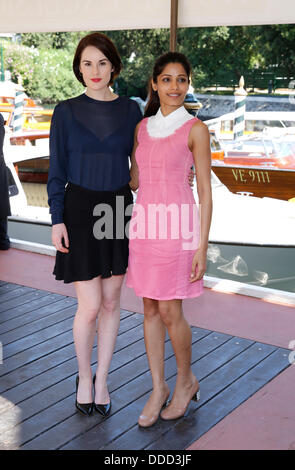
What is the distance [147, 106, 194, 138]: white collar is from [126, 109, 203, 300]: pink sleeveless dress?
0.06 feet

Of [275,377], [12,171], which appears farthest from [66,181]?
[12,171]

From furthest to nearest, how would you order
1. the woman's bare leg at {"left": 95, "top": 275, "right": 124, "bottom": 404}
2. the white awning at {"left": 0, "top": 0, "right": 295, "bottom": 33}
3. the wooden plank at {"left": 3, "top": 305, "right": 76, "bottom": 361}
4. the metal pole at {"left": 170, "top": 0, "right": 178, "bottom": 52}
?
the metal pole at {"left": 170, "top": 0, "right": 178, "bottom": 52} < the white awning at {"left": 0, "top": 0, "right": 295, "bottom": 33} < the wooden plank at {"left": 3, "top": 305, "right": 76, "bottom": 361} < the woman's bare leg at {"left": 95, "top": 275, "right": 124, "bottom": 404}

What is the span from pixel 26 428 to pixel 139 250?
82 centimetres

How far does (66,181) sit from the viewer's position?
7.14 ft

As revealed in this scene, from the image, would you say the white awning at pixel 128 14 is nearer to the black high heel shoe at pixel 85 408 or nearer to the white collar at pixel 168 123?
the white collar at pixel 168 123

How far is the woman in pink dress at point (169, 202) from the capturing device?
2055 mm

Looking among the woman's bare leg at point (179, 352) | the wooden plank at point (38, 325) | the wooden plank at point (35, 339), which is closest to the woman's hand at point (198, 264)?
the woman's bare leg at point (179, 352)

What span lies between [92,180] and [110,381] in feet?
3.30

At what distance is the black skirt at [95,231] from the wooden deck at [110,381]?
1.92 feet

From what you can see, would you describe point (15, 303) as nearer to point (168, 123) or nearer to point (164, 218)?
point (164, 218)

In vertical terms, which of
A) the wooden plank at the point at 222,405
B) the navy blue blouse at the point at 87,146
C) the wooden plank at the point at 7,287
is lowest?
the wooden plank at the point at 222,405

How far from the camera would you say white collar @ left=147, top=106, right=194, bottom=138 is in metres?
2.07

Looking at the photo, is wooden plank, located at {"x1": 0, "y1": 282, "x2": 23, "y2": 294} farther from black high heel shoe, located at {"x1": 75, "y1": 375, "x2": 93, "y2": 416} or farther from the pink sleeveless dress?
the pink sleeveless dress

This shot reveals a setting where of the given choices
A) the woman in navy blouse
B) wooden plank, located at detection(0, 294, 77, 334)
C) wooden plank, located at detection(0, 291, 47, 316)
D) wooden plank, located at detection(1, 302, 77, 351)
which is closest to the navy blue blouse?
the woman in navy blouse
